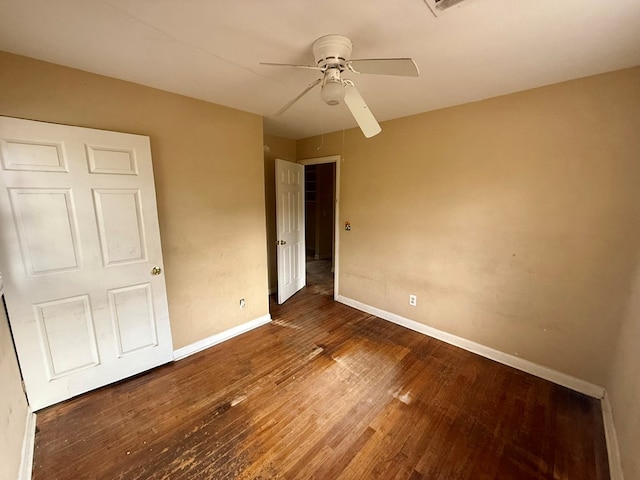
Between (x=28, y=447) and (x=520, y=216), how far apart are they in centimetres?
369

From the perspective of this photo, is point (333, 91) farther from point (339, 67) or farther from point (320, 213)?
point (320, 213)

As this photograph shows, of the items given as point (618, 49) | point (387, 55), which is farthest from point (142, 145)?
point (618, 49)

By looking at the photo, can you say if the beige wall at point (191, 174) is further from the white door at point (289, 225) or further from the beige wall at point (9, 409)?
the beige wall at point (9, 409)

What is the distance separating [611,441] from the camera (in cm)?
157

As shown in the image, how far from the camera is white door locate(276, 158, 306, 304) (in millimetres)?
3389

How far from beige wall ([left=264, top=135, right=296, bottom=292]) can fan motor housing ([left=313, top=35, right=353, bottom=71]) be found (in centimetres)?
226

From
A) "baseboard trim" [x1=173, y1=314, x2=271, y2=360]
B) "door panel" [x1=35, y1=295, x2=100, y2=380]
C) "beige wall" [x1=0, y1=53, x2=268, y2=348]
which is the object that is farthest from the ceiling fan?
"baseboard trim" [x1=173, y1=314, x2=271, y2=360]

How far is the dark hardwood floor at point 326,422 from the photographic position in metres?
1.46

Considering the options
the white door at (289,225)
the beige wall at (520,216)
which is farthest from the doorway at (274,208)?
the beige wall at (520,216)

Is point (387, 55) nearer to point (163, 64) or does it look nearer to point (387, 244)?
point (163, 64)

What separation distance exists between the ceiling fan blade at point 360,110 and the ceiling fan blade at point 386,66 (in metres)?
0.10

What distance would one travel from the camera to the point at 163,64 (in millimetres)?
1675

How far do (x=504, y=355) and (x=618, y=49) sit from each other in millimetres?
2294

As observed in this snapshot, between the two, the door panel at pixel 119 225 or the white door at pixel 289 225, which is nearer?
the door panel at pixel 119 225
